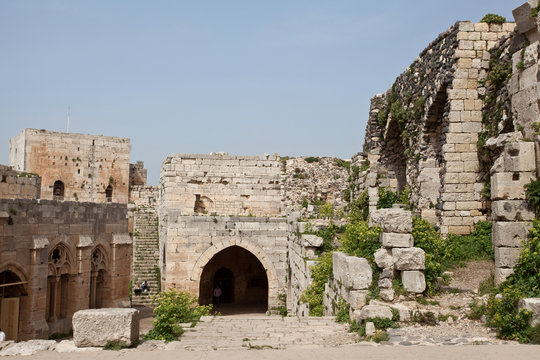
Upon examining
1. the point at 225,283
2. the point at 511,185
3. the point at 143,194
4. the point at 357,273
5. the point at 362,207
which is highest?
the point at 143,194

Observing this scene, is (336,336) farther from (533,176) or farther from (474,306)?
(533,176)

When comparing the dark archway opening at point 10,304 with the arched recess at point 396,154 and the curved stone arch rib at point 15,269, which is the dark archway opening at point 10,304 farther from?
the arched recess at point 396,154

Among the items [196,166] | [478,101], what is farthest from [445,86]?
[196,166]

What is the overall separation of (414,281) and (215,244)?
11.4 meters

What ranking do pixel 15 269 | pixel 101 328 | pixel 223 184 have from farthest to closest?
pixel 223 184 → pixel 15 269 → pixel 101 328

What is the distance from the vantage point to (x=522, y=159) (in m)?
8.62

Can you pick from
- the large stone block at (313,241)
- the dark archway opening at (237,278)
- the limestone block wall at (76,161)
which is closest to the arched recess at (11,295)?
the large stone block at (313,241)

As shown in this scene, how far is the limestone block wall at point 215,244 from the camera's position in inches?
731

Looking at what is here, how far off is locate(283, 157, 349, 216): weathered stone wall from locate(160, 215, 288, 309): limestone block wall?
3799 mm

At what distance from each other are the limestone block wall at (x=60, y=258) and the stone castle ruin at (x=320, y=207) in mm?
41

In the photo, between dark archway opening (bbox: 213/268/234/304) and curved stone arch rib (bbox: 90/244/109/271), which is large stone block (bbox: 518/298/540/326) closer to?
curved stone arch rib (bbox: 90/244/109/271)

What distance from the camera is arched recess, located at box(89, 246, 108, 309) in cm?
1723

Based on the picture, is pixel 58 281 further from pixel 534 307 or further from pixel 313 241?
pixel 534 307

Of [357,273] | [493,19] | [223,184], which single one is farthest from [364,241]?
[223,184]
